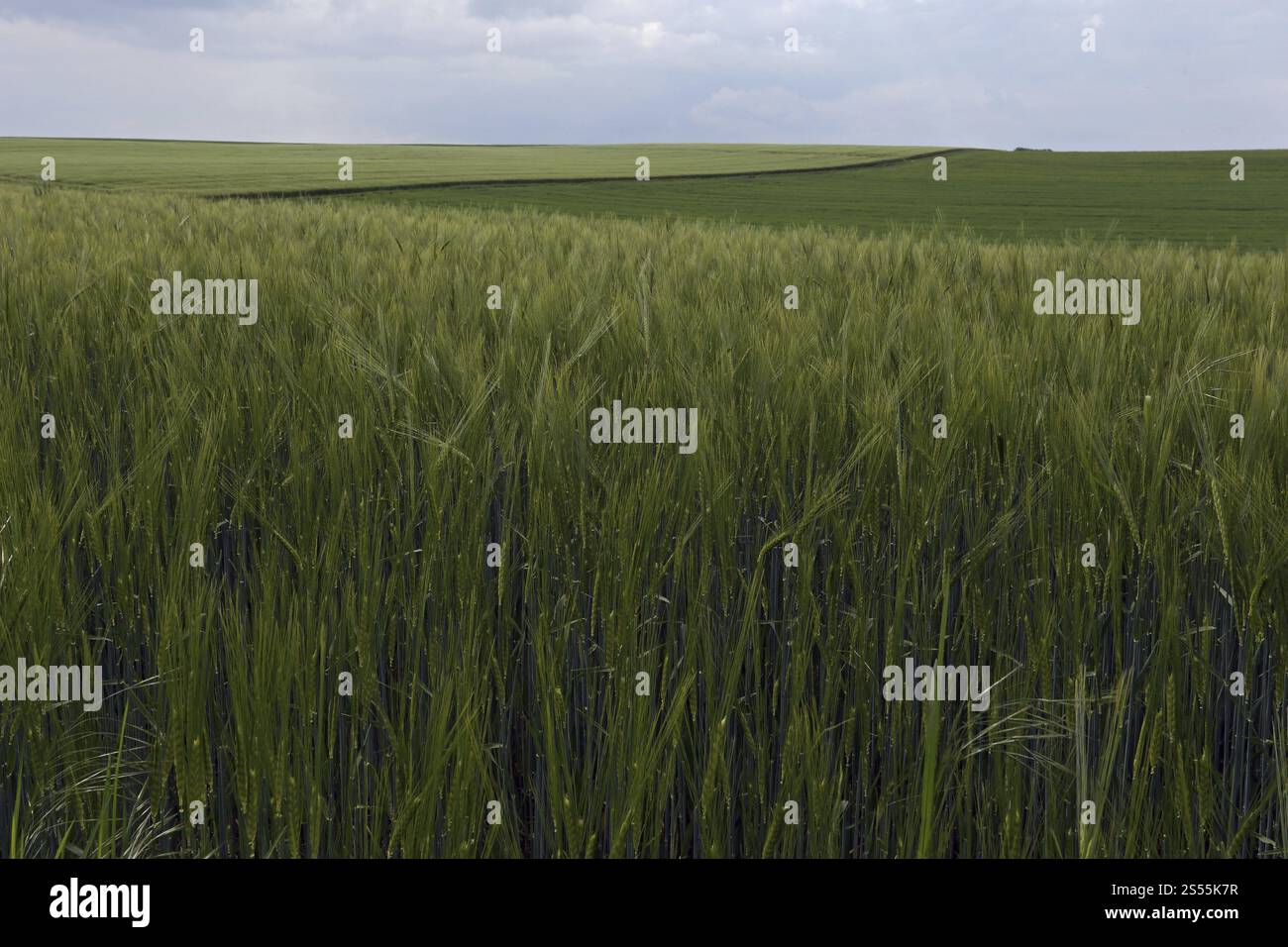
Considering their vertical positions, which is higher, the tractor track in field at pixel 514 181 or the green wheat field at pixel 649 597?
the tractor track in field at pixel 514 181

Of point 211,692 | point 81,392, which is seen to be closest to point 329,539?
point 211,692

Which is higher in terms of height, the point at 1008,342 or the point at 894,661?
the point at 1008,342

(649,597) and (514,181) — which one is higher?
(514,181)

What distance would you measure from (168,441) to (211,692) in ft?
1.27

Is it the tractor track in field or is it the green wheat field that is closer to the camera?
the green wheat field

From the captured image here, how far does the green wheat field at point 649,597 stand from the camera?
1.05 meters

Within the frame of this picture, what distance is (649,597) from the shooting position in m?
1.20

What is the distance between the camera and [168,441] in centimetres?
138

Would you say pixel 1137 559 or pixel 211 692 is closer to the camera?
pixel 211 692

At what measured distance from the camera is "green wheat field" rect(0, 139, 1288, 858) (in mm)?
1054

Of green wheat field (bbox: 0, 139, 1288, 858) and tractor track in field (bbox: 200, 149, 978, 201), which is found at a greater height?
tractor track in field (bbox: 200, 149, 978, 201)

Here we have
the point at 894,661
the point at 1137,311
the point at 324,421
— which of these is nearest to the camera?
the point at 894,661

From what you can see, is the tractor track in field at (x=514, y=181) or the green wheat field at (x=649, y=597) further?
the tractor track in field at (x=514, y=181)
